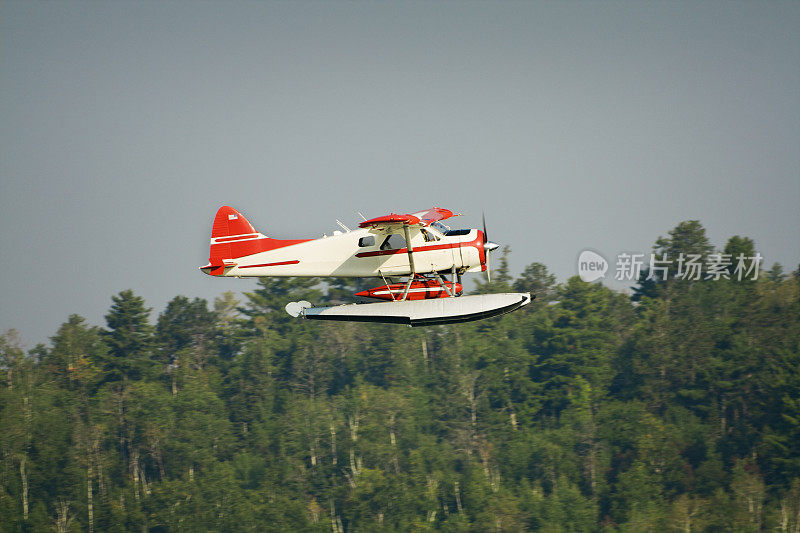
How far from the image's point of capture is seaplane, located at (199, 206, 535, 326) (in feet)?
76.4

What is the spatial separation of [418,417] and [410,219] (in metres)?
54.0

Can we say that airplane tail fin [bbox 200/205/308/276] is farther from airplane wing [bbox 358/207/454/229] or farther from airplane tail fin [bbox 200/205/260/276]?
airplane wing [bbox 358/207/454/229]

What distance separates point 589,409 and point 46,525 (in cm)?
4395

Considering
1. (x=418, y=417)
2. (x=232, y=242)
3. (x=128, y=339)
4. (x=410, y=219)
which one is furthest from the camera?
(x=128, y=339)

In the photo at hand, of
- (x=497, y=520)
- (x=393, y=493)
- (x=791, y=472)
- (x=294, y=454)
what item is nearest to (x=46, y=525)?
(x=294, y=454)

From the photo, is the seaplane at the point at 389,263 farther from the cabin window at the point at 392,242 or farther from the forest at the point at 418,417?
the forest at the point at 418,417

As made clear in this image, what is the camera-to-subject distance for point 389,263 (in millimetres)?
24312

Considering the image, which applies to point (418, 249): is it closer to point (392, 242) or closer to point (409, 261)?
point (409, 261)

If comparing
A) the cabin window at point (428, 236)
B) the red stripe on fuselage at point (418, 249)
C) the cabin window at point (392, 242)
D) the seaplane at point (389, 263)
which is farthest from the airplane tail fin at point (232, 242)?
the cabin window at point (428, 236)

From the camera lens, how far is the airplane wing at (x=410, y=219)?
74.2 feet

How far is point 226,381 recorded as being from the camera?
3260 inches

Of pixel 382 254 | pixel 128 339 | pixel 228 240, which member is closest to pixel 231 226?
pixel 228 240

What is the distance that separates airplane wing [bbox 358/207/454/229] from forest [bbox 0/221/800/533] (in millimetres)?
43827

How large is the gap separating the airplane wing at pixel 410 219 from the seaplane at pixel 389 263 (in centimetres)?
3
